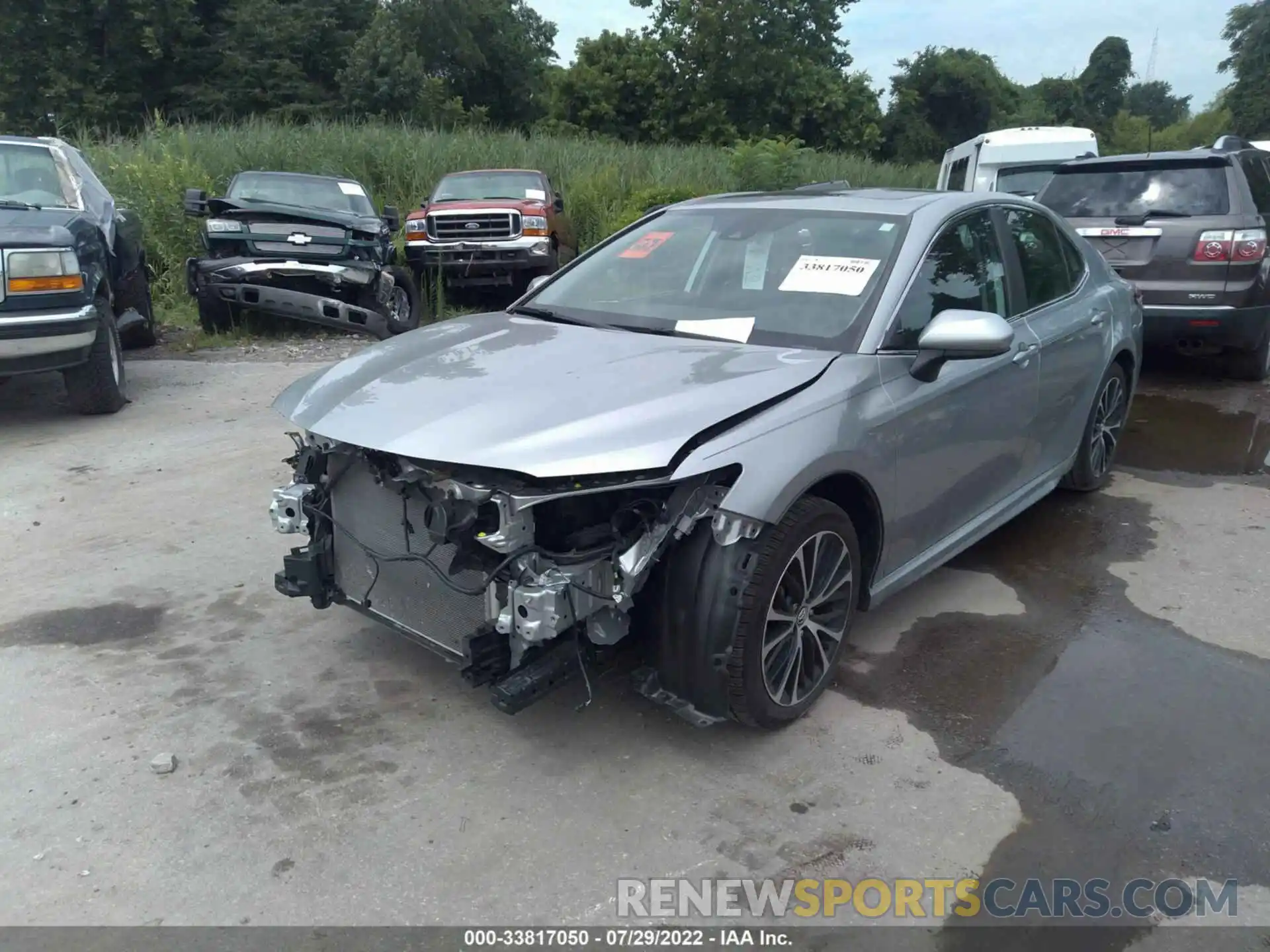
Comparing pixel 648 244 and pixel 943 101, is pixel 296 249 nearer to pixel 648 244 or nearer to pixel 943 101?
pixel 648 244

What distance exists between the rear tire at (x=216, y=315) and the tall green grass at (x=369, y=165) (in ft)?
7.29

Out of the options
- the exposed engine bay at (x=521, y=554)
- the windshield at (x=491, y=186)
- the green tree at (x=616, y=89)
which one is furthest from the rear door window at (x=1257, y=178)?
the green tree at (x=616, y=89)

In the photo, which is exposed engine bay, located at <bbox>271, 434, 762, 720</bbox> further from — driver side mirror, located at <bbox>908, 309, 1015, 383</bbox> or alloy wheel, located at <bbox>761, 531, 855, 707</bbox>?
driver side mirror, located at <bbox>908, 309, 1015, 383</bbox>

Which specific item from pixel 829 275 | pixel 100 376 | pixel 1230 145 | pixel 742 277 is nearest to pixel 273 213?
pixel 100 376

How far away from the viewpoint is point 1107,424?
18.7 feet

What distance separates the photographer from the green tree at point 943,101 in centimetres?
4612

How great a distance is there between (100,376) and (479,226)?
6.01 m

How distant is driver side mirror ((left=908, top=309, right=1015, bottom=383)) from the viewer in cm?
348

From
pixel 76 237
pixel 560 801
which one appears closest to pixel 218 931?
pixel 560 801

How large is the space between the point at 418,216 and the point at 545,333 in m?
9.58

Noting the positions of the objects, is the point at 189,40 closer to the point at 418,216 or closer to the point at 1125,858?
the point at 418,216

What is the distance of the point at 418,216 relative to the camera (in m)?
12.9

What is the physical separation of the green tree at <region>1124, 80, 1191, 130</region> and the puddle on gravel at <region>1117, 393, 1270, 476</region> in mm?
76627

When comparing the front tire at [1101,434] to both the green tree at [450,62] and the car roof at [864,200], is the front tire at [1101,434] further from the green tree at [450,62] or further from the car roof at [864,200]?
the green tree at [450,62]
